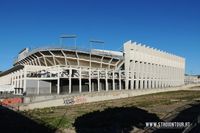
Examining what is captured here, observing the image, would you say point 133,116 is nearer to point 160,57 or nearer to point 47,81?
point 47,81

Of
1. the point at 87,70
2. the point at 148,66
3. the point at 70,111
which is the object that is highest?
the point at 148,66

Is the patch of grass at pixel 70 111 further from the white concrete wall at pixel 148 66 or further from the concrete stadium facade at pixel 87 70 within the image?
the white concrete wall at pixel 148 66

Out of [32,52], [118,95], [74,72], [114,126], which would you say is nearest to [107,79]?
[74,72]

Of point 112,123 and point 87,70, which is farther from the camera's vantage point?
point 87,70

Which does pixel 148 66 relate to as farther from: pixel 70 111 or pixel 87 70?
pixel 70 111

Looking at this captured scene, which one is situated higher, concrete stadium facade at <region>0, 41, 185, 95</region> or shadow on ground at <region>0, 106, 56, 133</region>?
concrete stadium facade at <region>0, 41, 185, 95</region>

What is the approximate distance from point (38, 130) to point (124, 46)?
6848cm

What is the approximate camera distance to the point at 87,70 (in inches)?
3172

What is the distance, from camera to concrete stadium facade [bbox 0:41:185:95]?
75.8 metres

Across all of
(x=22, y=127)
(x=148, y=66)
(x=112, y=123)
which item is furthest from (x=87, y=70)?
(x=22, y=127)

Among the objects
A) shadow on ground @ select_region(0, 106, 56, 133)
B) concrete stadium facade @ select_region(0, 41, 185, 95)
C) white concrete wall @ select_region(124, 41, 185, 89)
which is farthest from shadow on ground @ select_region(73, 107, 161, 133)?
white concrete wall @ select_region(124, 41, 185, 89)

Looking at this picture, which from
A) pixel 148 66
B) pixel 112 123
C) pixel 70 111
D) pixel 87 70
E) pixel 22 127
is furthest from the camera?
pixel 148 66

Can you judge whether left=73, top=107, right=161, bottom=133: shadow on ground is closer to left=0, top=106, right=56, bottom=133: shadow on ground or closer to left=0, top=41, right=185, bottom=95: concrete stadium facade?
left=0, top=106, right=56, bottom=133: shadow on ground

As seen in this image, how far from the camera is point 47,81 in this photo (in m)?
76.8
